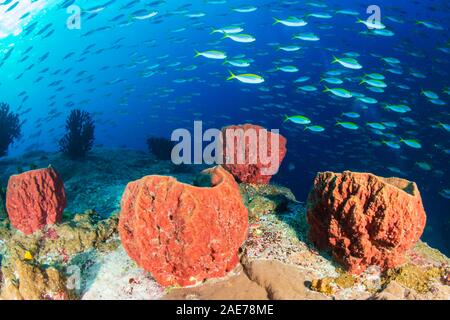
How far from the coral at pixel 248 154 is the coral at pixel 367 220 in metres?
2.67

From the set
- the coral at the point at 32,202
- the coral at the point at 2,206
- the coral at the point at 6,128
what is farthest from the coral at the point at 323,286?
the coral at the point at 6,128

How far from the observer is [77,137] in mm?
11102

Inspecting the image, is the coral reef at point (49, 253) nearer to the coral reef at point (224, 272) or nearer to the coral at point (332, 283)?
the coral reef at point (224, 272)

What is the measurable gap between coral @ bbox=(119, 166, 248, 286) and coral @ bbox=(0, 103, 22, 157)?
11900 millimetres

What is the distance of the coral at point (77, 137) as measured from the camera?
35.4 ft

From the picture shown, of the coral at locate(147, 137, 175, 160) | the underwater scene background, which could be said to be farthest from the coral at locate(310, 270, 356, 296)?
the coral at locate(147, 137, 175, 160)

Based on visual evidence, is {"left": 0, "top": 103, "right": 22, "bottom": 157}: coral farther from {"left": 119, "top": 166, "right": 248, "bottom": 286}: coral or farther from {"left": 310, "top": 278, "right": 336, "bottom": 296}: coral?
{"left": 310, "top": 278, "right": 336, "bottom": 296}: coral

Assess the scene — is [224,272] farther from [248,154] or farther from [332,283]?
[248,154]

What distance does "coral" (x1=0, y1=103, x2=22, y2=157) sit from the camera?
12422mm

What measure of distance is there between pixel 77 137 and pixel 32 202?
681cm
